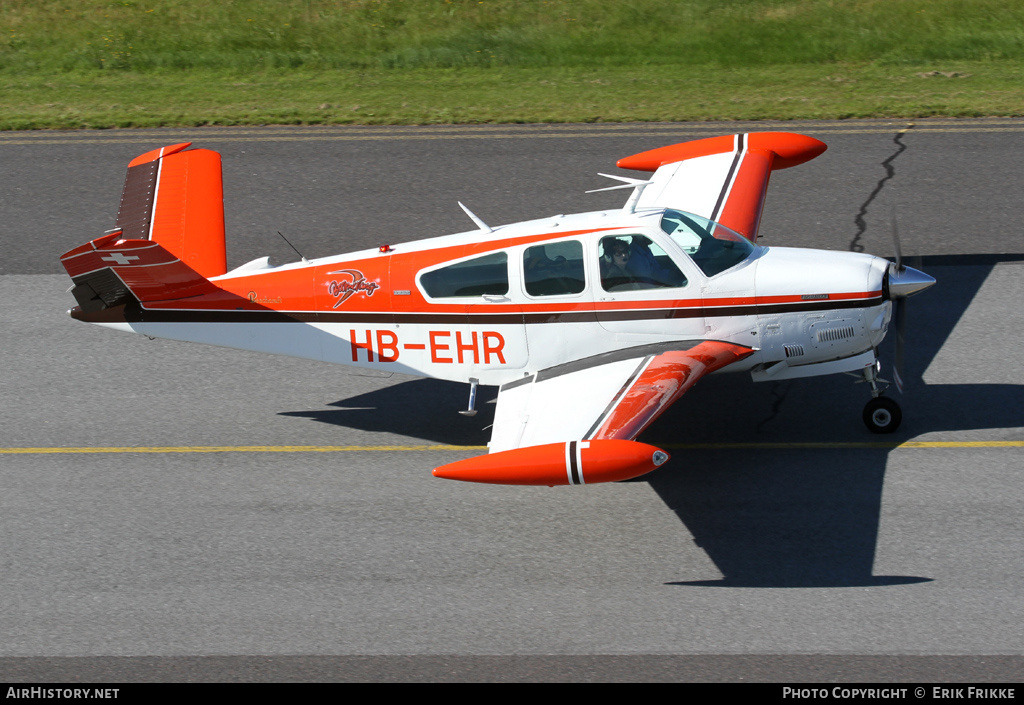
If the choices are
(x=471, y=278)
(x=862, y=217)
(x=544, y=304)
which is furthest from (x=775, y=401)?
(x=862, y=217)

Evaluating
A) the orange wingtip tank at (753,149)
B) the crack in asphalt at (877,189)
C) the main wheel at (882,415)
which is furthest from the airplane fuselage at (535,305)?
the crack in asphalt at (877,189)

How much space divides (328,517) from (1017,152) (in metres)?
14.0

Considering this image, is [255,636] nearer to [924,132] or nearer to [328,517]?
[328,517]

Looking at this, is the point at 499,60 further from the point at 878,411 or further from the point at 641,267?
the point at 878,411

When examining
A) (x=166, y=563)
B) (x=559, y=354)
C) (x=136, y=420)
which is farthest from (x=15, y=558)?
(x=559, y=354)

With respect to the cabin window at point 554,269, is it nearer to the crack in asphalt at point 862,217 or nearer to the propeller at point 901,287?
the crack in asphalt at point 862,217

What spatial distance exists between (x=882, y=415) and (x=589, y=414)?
3338 mm

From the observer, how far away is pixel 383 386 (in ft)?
38.7

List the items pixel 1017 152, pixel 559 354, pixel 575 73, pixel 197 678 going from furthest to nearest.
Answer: pixel 575 73
pixel 1017 152
pixel 559 354
pixel 197 678

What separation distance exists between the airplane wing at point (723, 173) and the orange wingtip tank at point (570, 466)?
4865mm

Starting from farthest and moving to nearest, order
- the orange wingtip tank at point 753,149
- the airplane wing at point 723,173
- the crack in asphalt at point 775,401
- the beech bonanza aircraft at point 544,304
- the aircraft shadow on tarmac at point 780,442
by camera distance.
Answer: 1. the orange wingtip tank at point 753,149
2. the airplane wing at point 723,173
3. the crack in asphalt at point 775,401
4. the beech bonanza aircraft at point 544,304
5. the aircraft shadow on tarmac at point 780,442

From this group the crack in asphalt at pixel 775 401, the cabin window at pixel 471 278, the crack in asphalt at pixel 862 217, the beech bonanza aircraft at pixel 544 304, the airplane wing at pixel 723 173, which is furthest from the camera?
the airplane wing at pixel 723 173

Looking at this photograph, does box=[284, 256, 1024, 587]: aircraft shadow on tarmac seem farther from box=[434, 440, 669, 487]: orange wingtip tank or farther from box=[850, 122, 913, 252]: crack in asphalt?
box=[850, 122, 913, 252]: crack in asphalt

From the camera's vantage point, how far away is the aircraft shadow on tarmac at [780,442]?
8578 millimetres
